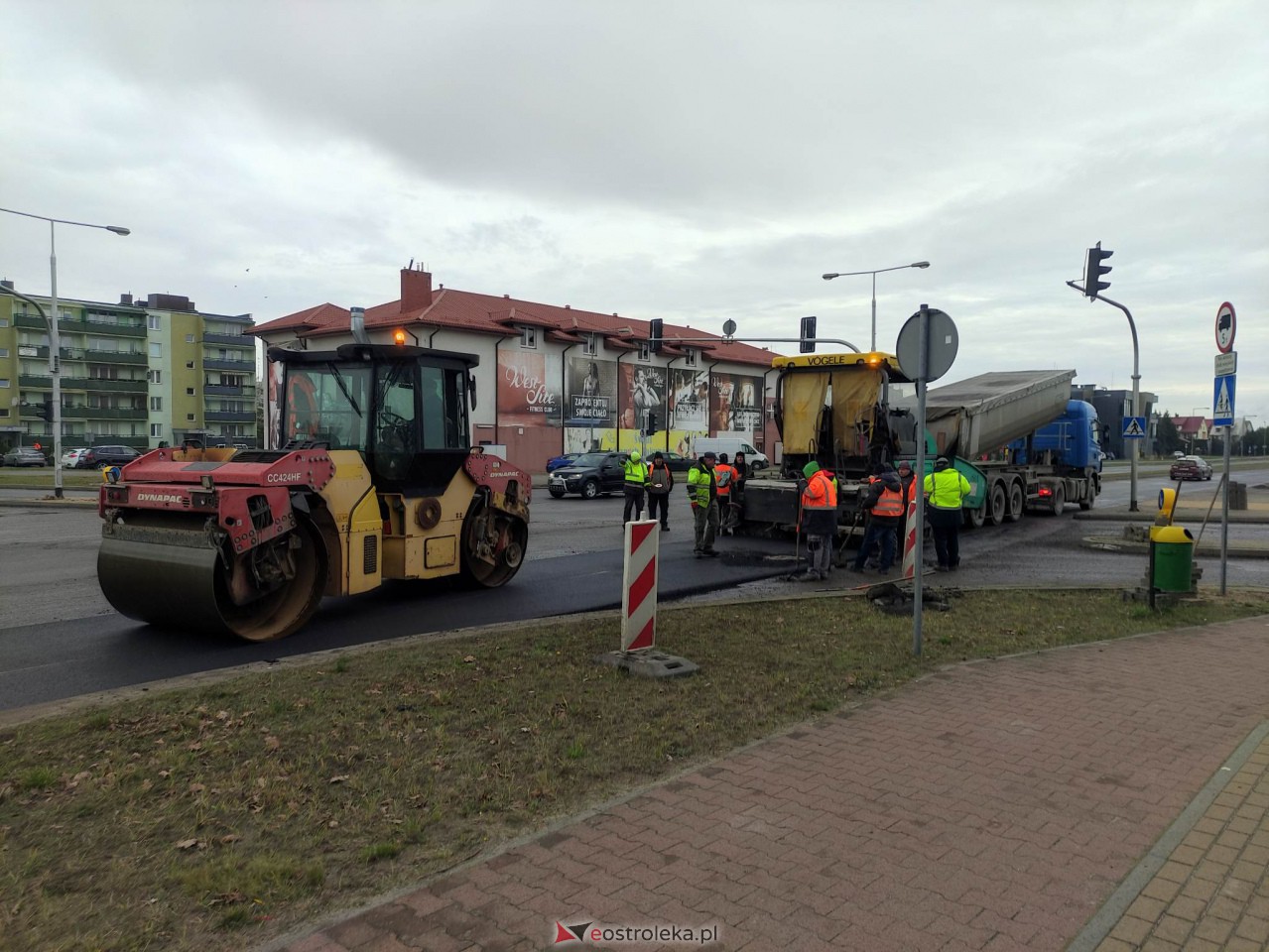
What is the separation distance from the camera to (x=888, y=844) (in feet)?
12.7

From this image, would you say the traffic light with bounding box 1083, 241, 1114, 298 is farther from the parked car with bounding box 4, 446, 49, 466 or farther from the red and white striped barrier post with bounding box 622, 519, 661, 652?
the parked car with bounding box 4, 446, 49, 466

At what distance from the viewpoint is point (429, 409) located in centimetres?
987

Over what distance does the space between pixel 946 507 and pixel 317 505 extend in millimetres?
8531

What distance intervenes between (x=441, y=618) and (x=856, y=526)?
8.52 meters

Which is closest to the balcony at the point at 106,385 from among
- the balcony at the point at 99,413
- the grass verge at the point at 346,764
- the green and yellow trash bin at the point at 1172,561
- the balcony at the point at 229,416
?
the balcony at the point at 99,413

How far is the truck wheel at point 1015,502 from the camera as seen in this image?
2119 cm

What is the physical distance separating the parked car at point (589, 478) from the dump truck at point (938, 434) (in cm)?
1142

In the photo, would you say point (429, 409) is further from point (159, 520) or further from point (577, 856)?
point (577, 856)

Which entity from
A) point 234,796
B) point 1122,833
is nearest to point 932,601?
point 1122,833

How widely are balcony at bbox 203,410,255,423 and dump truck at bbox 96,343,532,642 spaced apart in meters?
80.7

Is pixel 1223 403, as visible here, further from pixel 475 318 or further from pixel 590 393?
pixel 590 393

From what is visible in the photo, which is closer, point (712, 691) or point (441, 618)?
point (712, 691)

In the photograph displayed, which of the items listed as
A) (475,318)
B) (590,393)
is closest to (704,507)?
(475,318)

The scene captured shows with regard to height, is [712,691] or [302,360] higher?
[302,360]
